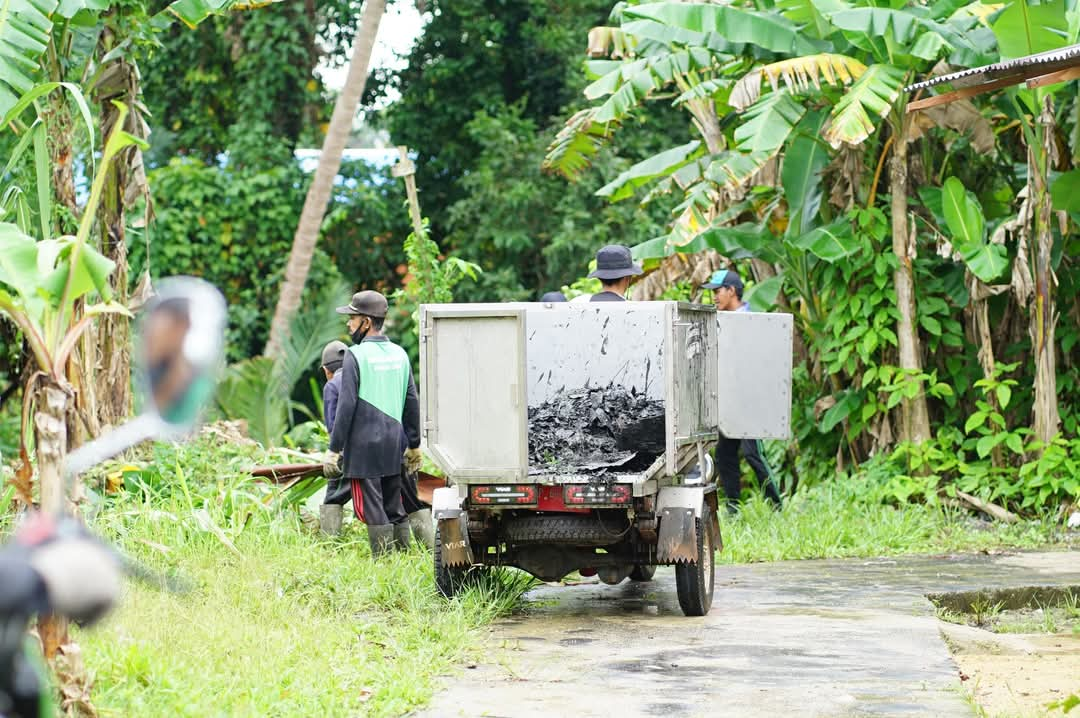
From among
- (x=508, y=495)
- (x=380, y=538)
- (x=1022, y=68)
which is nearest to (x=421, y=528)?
(x=380, y=538)

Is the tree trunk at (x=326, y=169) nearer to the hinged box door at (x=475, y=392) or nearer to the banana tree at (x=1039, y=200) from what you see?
Result: the banana tree at (x=1039, y=200)

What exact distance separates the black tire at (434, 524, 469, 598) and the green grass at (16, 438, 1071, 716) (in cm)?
14

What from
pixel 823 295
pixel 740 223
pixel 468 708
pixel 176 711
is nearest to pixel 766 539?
pixel 823 295

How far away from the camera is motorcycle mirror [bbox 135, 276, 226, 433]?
2.51 metres

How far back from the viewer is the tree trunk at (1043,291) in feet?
38.6

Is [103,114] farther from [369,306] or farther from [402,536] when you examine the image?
[402,536]

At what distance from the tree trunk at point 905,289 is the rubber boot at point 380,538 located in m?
5.30

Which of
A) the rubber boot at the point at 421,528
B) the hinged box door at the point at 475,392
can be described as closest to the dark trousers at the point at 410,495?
the rubber boot at the point at 421,528

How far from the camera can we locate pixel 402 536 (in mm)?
9867

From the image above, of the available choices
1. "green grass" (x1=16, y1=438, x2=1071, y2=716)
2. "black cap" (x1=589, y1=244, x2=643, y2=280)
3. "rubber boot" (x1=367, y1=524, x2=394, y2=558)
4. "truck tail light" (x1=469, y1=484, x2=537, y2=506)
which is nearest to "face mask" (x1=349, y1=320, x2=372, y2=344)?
"rubber boot" (x1=367, y1=524, x2=394, y2=558)

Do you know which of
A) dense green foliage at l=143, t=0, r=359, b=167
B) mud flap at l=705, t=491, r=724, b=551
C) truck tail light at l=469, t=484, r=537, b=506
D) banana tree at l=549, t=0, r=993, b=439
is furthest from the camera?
dense green foliage at l=143, t=0, r=359, b=167

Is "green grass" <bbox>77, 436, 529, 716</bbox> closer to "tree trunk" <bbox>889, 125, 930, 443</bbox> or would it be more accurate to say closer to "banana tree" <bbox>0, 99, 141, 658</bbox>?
"banana tree" <bbox>0, 99, 141, 658</bbox>

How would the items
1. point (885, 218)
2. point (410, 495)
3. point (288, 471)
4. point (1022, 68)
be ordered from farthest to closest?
point (885, 218)
point (288, 471)
point (410, 495)
point (1022, 68)

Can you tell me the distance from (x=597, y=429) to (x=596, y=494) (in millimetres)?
661
